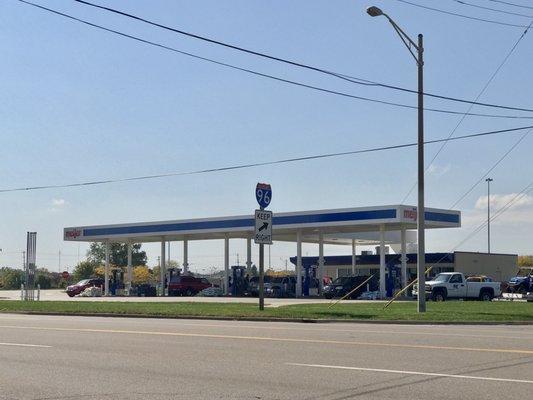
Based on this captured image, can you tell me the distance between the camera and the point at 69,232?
65.1 metres

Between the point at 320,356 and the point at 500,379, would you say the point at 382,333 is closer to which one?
the point at 320,356

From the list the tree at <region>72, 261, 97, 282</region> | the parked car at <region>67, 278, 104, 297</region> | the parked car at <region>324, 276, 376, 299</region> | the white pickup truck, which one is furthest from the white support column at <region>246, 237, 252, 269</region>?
the tree at <region>72, 261, 97, 282</region>

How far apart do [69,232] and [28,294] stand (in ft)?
60.4

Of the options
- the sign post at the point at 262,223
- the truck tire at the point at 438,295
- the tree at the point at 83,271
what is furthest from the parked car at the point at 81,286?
the tree at the point at 83,271

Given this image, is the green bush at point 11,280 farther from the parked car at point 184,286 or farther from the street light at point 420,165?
the street light at point 420,165

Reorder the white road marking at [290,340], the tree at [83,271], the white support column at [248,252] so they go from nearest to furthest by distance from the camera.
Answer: the white road marking at [290,340] → the white support column at [248,252] → the tree at [83,271]

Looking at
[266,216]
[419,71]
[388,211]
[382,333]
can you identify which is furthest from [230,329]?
[388,211]

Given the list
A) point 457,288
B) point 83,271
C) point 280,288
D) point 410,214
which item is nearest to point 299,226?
point 280,288

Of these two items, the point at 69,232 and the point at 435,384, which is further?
the point at 69,232

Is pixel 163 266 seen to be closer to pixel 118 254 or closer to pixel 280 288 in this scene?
pixel 280 288

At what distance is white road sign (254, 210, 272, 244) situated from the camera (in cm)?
2792

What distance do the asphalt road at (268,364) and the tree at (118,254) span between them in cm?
10372

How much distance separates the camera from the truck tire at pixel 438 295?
41750 millimetres

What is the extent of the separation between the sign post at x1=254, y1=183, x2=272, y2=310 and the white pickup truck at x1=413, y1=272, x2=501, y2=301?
15.9 metres
